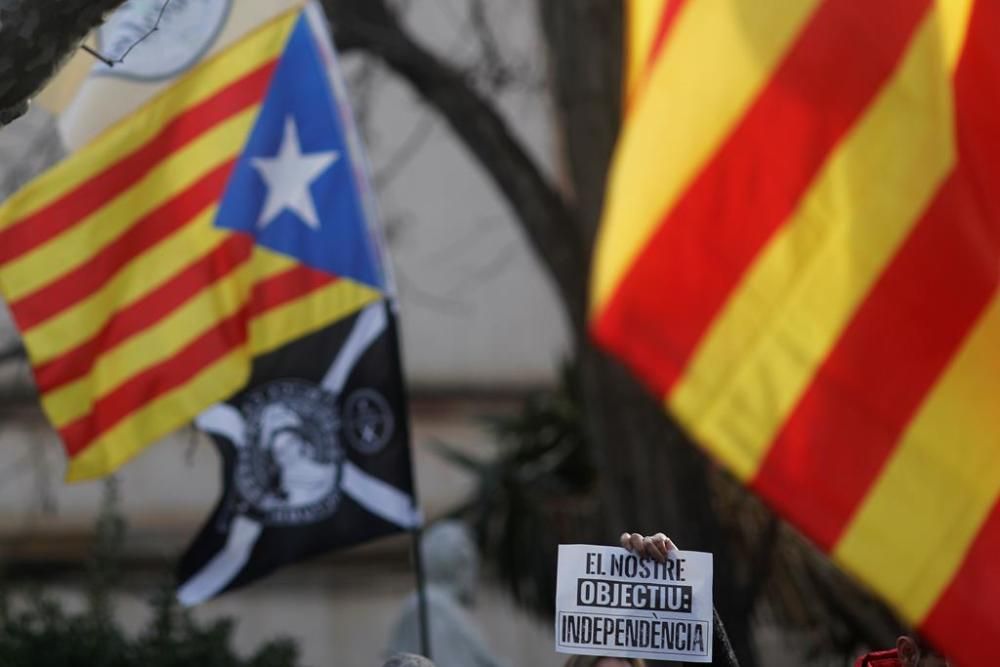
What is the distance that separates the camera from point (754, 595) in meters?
9.66

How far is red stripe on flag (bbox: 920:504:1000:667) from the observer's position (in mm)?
5168

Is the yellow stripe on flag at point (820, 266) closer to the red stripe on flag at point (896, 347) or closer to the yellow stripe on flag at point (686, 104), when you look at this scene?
the red stripe on flag at point (896, 347)

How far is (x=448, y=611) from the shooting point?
28.9 feet

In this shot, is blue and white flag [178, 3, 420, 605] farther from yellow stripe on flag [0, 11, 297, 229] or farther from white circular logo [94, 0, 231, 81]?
white circular logo [94, 0, 231, 81]

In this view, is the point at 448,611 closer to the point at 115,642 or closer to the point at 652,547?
the point at 115,642

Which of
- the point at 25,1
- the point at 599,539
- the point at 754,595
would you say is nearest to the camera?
the point at 25,1

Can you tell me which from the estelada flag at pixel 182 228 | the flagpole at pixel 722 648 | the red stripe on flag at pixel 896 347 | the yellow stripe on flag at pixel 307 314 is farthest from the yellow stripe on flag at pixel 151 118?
the flagpole at pixel 722 648

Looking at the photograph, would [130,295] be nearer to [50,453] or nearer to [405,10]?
[405,10]

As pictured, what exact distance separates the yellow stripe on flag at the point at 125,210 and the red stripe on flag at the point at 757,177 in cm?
283

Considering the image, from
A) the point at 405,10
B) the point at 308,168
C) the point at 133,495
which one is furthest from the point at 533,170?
the point at 133,495

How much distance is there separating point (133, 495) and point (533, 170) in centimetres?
656

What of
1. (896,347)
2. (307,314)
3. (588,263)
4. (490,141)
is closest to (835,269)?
(896,347)

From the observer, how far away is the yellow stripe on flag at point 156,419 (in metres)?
7.82

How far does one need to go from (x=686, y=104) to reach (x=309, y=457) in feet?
8.77
